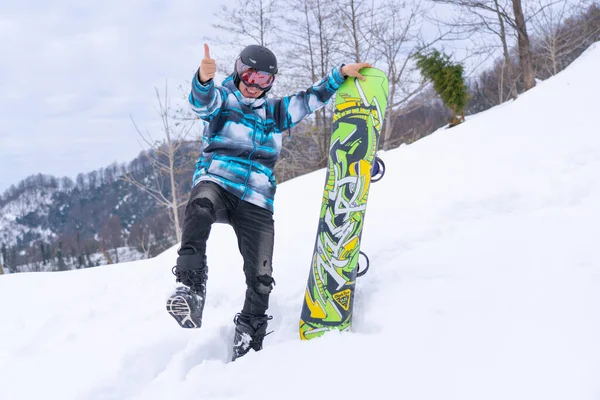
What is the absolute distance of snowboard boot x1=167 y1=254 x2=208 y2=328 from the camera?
218 cm

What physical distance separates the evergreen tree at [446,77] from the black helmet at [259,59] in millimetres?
16867

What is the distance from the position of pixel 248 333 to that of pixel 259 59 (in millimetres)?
1725

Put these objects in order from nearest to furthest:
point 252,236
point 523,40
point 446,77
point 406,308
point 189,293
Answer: point 189,293, point 406,308, point 252,236, point 523,40, point 446,77

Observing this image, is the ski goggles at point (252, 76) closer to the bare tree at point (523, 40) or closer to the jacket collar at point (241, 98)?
the jacket collar at point (241, 98)

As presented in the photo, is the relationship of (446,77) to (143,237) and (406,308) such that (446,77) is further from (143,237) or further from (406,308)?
(143,237)

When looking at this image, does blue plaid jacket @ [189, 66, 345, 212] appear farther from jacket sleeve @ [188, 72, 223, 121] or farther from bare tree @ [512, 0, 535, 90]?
bare tree @ [512, 0, 535, 90]

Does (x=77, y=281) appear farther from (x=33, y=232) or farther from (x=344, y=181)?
(x=33, y=232)

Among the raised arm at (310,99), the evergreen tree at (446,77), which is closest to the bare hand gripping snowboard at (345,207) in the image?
the raised arm at (310,99)

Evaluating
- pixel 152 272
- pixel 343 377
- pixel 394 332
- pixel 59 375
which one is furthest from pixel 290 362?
pixel 152 272

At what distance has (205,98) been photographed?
7.61ft

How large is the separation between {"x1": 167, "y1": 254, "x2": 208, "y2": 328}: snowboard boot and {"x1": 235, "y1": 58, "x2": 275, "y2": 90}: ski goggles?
3.71ft

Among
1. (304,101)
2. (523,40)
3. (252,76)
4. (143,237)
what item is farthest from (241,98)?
(143,237)

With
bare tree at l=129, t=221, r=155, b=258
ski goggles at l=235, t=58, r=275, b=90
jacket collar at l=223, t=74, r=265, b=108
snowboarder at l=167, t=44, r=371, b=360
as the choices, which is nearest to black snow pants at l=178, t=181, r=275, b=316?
snowboarder at l=167, t=44, r=371, b=360

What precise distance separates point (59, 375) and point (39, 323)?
3.03 feet
